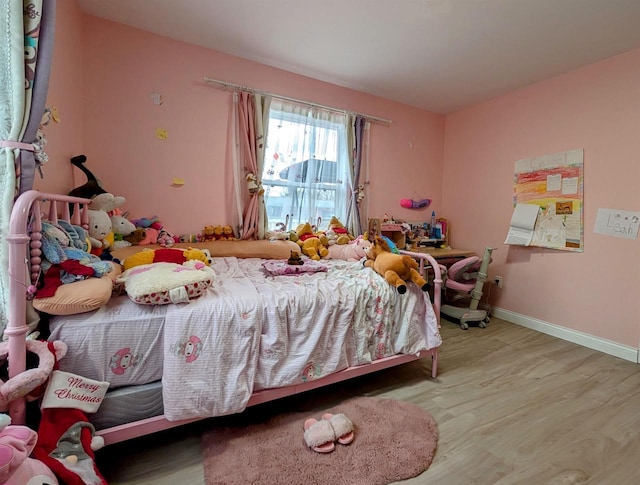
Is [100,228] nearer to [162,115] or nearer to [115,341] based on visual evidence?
[115,341]

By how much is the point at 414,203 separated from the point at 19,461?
382cm

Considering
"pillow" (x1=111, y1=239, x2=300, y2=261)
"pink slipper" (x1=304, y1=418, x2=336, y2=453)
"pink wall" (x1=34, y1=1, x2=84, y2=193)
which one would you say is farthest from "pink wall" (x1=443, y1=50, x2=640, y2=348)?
"pink wall" (x1=34, y1=1, x2=84, y2=193)

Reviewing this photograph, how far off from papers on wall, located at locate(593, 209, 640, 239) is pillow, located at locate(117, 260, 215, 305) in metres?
3.24

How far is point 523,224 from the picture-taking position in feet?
10.2

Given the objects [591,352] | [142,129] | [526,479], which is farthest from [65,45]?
[591,352]

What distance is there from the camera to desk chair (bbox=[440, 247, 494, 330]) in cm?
302

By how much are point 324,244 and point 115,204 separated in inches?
66.3

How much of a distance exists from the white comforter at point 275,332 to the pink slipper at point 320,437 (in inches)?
8.7

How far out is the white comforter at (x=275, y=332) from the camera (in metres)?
1.27

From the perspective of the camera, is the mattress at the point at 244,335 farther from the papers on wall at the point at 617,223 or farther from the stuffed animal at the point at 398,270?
the papers on wall at the point at 617,223

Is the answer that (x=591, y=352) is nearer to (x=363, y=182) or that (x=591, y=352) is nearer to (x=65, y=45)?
(x=363, y=182)

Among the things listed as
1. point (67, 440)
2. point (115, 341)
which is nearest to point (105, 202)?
point (115, 341)

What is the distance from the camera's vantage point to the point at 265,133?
2807 mm

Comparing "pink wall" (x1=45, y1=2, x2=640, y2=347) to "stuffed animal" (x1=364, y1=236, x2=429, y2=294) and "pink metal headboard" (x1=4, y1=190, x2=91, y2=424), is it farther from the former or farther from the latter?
"stuffed animal" (x1=364, y1=236, x2=429, y2=294)
